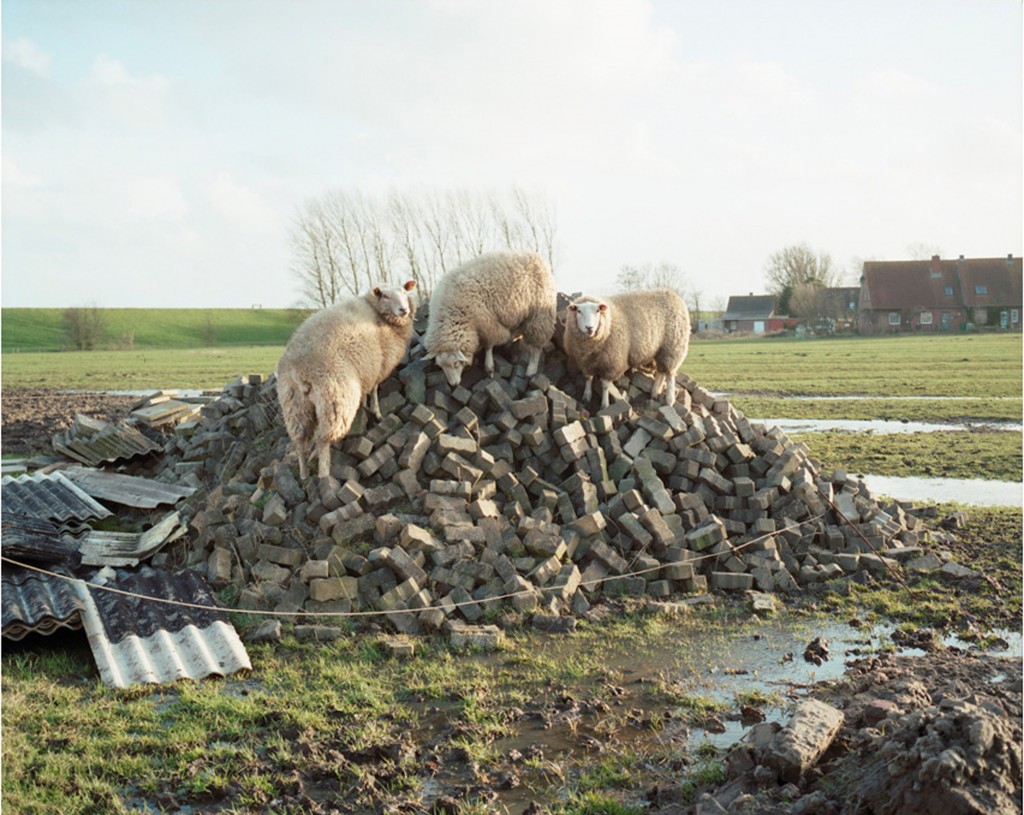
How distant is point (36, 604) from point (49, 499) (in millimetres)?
4439

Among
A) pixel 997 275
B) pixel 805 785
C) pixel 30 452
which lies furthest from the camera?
pixel 997 275

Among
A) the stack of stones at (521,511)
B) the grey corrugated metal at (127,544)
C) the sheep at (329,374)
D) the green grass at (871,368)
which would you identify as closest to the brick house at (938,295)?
the green grass at (871,368)

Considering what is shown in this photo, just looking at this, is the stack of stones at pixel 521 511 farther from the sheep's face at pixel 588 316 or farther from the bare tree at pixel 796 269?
the bare tree at pixel 796 269

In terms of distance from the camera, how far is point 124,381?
133ft

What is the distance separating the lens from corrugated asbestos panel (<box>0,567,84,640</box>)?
804cm

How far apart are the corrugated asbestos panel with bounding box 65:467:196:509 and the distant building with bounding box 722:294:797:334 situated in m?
74.6

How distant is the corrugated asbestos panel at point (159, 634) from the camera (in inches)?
303

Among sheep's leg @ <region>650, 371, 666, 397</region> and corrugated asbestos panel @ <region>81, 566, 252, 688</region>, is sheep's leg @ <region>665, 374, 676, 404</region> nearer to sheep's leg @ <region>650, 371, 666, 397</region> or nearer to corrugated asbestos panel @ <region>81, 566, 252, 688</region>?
sheep's leg @ <region>650, 371, 666, 397</region>

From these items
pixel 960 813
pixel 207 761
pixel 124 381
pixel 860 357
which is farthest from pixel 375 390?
pixel 860 357

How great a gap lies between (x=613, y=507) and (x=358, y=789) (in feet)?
17.4

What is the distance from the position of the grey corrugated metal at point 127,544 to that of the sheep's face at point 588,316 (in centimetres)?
547

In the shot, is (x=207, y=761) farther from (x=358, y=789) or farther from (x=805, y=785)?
(x=805, y=785)

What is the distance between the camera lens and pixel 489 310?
11516 mm

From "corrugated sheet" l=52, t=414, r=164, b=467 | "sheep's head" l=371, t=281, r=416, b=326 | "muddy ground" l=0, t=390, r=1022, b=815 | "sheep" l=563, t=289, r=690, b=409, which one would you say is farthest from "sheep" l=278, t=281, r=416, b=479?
"corrugated sheet" l=52, t=414, r=164, b=467
